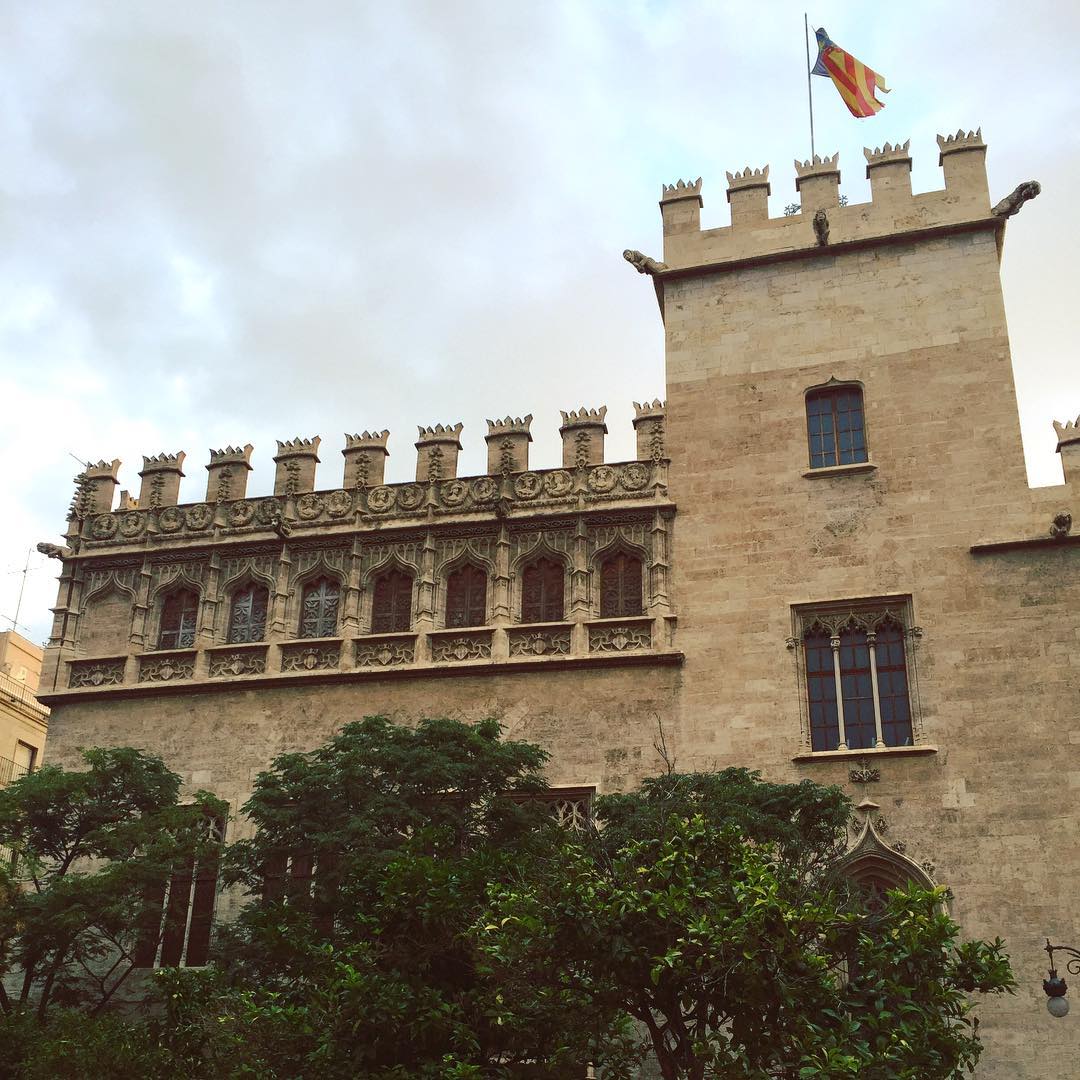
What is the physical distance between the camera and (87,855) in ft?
72.6

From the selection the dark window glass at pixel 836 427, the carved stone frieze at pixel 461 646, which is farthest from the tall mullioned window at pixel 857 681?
the carved stone frieze at pixel 461 646

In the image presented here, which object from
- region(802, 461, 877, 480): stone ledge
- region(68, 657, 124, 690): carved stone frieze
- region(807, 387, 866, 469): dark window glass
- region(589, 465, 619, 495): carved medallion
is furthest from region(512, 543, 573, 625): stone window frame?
region(68, 657, 124, 690): carved stone frieze

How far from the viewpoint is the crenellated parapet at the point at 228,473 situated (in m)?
28.5

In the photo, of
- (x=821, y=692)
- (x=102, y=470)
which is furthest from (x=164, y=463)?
(x=821, y=692)

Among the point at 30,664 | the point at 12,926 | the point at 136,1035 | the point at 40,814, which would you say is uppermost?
the point at 30,664

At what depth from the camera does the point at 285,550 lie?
89.6 ft

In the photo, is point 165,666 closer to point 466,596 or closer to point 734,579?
point 466,596

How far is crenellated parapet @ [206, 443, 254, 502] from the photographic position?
2845cm

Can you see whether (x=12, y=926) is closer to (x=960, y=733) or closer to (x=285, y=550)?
(x=285, y=550)

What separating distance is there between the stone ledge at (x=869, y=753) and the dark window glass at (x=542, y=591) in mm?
5128

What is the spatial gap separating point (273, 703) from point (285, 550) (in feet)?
10.1

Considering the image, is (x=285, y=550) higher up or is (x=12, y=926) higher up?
(x=285, y=550)

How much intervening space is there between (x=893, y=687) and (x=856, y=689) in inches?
23.3

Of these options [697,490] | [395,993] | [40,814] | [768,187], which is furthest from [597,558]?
[395,993]
